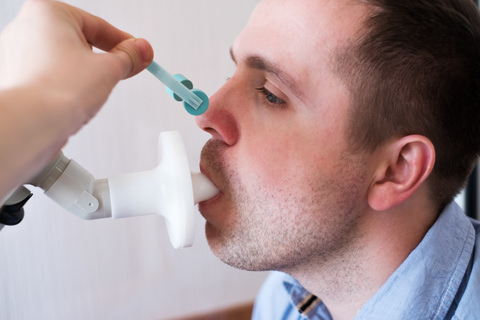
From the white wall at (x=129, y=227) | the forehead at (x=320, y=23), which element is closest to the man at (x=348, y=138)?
the forehead at (x=320, y=23)

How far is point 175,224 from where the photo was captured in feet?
2.48

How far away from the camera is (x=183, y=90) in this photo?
773 millimetres

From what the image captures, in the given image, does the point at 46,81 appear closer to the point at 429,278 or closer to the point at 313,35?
the point at 313,35

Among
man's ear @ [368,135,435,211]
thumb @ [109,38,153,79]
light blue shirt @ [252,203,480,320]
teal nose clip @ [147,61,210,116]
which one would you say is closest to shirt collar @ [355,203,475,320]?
light blue shirt @ [252,203,480,320]

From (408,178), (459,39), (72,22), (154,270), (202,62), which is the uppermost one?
(459,39)

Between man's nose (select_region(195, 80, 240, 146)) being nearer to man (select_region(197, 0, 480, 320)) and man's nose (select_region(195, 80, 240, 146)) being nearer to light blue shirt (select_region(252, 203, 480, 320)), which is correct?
man (select_region(197, 0, 480, 320))

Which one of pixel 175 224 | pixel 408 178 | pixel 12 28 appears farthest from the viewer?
pixel 408 178

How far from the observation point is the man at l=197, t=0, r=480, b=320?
2.69 feet

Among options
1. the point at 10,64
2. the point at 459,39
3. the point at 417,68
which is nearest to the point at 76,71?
the point at 10,64

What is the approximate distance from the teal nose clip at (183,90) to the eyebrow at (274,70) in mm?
122

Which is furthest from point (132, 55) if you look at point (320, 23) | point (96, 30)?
point (320, 23)

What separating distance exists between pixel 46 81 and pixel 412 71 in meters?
0.62

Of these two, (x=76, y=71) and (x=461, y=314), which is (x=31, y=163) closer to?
(x=76, y=71)

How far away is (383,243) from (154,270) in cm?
69
